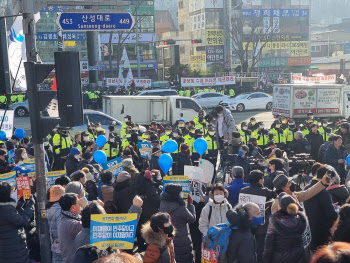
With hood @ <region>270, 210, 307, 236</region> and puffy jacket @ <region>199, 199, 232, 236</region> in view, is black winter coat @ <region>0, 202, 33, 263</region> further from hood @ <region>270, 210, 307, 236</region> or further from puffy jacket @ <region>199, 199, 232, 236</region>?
hood @ <region>270, 210, 307, 236</region>

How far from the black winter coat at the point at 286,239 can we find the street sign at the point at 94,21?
4.01 meters

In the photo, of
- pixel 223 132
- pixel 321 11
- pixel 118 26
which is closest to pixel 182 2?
pixel 223 132

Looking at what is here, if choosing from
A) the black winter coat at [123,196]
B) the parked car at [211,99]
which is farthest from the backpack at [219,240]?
the parked car at [211,99]

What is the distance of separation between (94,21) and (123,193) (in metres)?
2.64

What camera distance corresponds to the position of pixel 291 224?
5.22m

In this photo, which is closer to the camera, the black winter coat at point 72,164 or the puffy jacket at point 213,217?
the puffy jacket at point 213,217

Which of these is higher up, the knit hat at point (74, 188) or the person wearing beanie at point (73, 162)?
the knit hat at point (74, 188)

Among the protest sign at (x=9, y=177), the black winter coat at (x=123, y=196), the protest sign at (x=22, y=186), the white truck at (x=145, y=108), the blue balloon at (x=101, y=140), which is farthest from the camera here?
the white truck at (x=145, y=108)

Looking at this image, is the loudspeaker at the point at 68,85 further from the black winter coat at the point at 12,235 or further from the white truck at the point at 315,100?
the white truck at the point at 315,100

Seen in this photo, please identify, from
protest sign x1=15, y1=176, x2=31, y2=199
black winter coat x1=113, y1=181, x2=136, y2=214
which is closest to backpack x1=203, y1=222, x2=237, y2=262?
black winter coat x1=113, y1=181, x2=136, y2=214

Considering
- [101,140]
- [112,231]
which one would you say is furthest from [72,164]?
[112,231]

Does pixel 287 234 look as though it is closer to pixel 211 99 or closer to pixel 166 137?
pixel 166 137

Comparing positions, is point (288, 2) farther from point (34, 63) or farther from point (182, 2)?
point (34, 63)

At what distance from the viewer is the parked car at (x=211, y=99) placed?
31531mm
